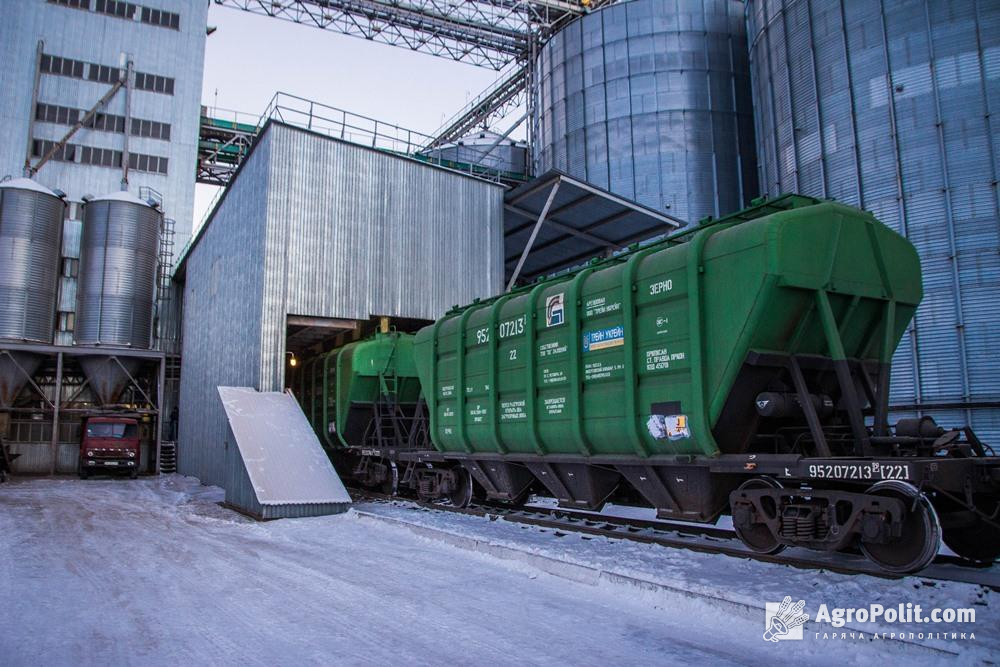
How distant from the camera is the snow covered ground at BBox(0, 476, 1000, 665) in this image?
199 inches

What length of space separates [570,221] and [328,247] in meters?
8.34

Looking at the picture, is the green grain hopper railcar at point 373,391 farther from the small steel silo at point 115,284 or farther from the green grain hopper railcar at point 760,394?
the small steel silo at point 115,284

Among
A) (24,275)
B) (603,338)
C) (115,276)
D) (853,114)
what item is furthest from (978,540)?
(24,275)

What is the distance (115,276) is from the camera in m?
32.8

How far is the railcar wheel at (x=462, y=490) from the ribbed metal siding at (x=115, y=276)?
24.9 m

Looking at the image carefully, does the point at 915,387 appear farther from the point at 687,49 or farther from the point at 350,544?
the point at 687,49

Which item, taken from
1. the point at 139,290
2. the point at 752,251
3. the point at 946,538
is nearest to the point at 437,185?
the point at 752,251

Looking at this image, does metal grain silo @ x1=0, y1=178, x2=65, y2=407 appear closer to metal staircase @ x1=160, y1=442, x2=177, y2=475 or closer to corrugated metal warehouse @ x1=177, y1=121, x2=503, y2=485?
metal staircase @ x1=160, y1=442, x2=177, y2=475

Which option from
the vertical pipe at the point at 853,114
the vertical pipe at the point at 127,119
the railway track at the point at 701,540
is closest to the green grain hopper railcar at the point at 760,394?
the railway track at the point at 701,540

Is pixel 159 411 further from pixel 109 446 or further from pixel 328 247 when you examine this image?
pixel 328 247

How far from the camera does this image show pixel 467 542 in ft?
30.5

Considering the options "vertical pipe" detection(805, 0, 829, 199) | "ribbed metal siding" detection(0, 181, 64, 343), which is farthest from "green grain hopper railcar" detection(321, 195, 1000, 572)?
"ribbed metal siding" detection(0, 181, 64, 343)

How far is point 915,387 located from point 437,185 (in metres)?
14.8

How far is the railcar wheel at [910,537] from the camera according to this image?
20.5ft
